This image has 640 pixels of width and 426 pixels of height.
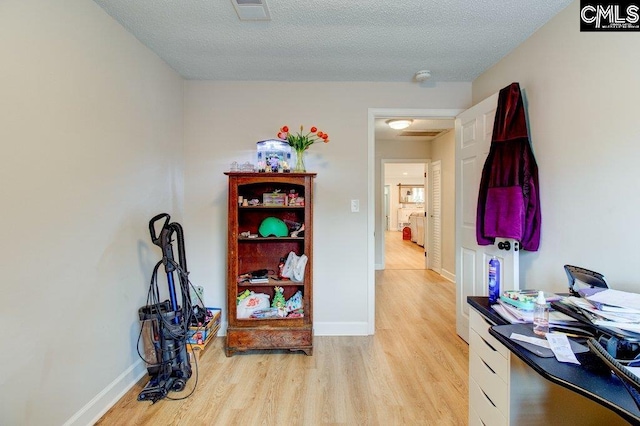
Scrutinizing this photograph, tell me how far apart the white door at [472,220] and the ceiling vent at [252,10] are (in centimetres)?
181

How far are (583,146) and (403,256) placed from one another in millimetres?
5432

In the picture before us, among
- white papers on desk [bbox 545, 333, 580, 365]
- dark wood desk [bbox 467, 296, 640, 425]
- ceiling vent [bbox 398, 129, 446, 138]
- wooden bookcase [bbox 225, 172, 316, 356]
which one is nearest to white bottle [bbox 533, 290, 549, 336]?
white papers on desk [bbox 545, 333, 580, 365]

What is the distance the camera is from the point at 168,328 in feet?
6.01

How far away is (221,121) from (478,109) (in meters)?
2.36

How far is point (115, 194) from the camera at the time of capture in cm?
183

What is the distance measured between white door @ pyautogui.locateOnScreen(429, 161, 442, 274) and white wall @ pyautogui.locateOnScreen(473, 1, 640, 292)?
3169 mm

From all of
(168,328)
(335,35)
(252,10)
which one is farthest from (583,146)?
(168,328)

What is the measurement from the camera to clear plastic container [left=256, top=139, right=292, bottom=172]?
8.02 feet

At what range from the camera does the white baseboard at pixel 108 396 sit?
5.18 ft

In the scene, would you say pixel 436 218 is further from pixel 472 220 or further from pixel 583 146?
pixel 583 146

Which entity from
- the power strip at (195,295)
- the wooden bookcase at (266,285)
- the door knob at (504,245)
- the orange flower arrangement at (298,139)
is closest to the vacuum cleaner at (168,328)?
the wooden bookcase at (266,285)

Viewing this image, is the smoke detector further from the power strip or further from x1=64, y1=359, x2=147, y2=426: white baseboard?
x1=64, y1=359, x2=147, y2=426: white baseboard

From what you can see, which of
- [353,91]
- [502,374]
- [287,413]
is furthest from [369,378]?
[353,91]

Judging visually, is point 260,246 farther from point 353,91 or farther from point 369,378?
point 353,91
